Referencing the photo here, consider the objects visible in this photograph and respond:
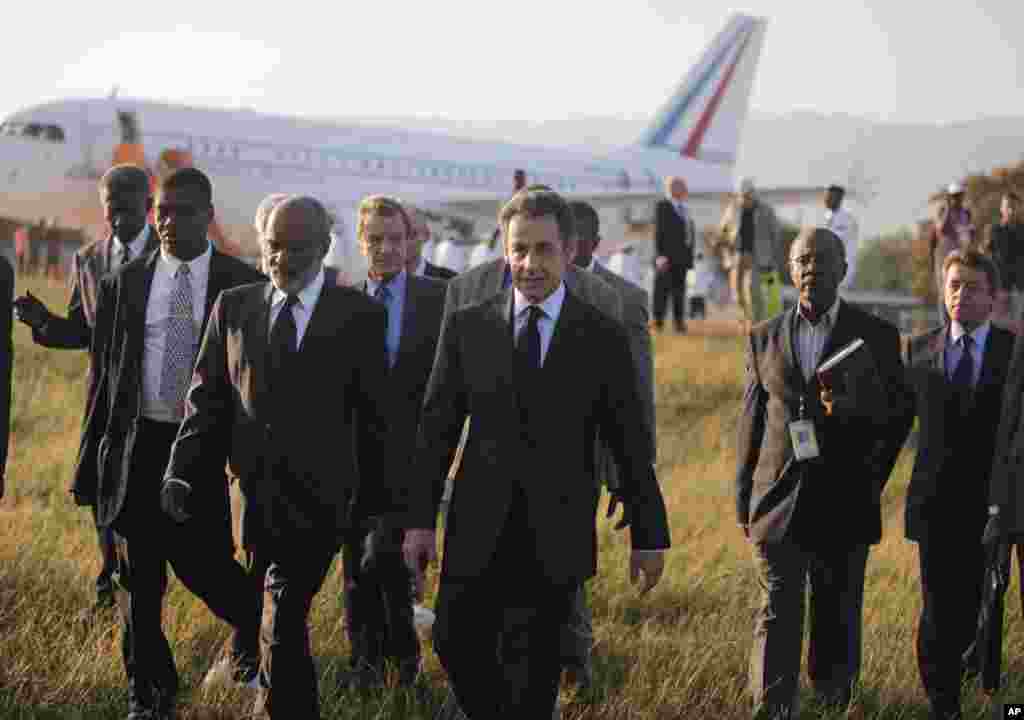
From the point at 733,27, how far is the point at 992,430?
43589 mm

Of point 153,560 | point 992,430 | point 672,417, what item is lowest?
point 672,417

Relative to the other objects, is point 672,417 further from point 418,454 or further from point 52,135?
point 52,135

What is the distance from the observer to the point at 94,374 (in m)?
5.95

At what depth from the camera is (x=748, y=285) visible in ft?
56.1

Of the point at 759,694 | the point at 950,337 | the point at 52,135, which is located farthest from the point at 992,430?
the point at 52,135

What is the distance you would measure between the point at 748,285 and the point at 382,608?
36.9ft

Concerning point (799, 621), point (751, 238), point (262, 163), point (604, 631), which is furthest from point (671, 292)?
point (799, 621)

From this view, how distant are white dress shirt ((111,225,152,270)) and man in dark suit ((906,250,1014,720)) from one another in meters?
3.17

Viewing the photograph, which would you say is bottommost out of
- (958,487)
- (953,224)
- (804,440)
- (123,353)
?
(958,487)

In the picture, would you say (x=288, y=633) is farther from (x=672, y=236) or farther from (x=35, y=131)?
(x=35, y=131)

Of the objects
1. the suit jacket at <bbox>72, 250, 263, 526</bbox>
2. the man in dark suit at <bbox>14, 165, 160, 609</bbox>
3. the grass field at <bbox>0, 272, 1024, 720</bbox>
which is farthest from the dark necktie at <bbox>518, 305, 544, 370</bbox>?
the man in dark suit at <bbox>14, 165, 160, 609</bbox>

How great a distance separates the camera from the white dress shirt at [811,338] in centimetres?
573

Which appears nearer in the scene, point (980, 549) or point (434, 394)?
point (434, 394)

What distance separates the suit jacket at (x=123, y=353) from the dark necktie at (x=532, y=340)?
4.45ft
